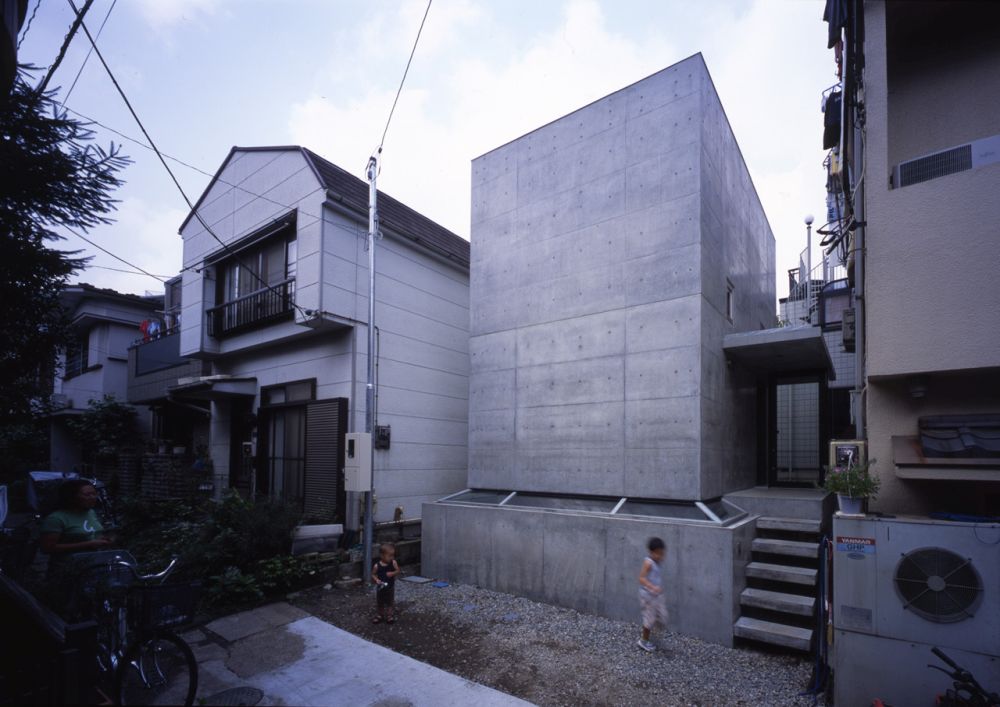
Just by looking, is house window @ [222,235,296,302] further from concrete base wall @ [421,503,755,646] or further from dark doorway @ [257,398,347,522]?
concrete base wall @ [421,503,755,646]

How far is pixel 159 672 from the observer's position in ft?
13.9

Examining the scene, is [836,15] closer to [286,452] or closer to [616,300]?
[616,300]

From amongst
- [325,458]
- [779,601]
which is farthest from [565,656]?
[325,458]

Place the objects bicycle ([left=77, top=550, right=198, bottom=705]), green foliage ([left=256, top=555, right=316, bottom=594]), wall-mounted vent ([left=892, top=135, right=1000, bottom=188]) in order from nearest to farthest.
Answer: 1. bicycle ([left=77, top=550, right=198, bottom=705])
2. wall-mounted vent ([left=892, top=135, right=1000, bottom=188])
3. green foliage ([left=256, top=555, right=316, bottom=594])

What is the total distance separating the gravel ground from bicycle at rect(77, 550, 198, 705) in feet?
7.54

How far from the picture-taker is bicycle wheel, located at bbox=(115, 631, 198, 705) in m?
4.00

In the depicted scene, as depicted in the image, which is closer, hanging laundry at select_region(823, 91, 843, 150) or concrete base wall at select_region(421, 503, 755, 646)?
concrete base wall at select_region(421, 503, 755, 646)

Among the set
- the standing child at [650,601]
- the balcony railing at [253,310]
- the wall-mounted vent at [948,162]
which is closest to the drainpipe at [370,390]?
the balcony railing at [253,310]

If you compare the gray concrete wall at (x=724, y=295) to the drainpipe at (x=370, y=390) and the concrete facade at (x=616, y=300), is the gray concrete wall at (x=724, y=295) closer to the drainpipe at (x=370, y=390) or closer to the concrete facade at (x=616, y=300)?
the concrete facade at (x=616, y=300)

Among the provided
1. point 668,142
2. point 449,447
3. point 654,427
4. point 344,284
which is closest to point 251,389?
point 344,284

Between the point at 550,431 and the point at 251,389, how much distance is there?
7.12 metres

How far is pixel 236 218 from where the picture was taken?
1145 cm

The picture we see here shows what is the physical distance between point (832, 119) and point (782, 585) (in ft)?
24.8

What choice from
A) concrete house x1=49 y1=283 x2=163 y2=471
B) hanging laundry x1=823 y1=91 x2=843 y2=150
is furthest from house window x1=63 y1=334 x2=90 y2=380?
hanging laundry x1=823 y1=91 x2=843 y2=150
